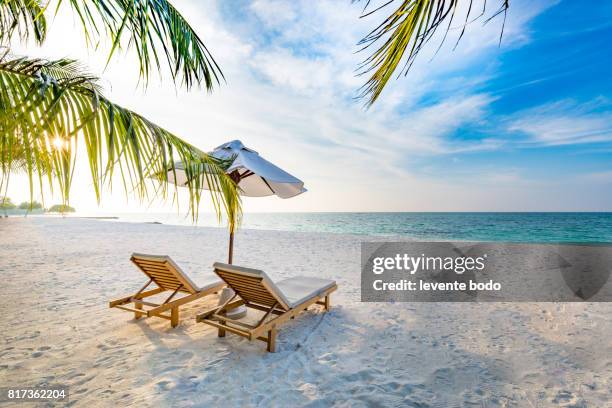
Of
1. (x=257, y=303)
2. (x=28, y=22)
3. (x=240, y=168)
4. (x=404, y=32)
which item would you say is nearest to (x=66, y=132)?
(x=404, y=32)

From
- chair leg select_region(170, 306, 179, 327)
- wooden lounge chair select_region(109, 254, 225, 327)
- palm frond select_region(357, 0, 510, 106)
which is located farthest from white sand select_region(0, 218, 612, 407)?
palm frond select_region(357, 0, 510, 106)

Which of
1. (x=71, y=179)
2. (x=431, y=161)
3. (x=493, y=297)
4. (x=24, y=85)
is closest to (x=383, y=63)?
(x=71, y=179)

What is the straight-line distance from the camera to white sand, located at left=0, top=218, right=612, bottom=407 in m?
2.29

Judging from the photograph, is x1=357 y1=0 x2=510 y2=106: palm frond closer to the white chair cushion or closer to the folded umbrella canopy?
the folded umbrella canopy

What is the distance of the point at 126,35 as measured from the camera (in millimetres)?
1934

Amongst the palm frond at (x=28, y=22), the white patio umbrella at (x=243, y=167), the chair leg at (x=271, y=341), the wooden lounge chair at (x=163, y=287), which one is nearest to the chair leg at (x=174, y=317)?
the wooden lounge chair at (x=163, y=287)

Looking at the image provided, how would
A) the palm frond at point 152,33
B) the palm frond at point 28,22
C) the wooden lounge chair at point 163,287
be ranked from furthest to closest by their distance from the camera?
the wooden lounge chair at point 163,287, the palm frond at point 28,22, the palm frond at point 152,33

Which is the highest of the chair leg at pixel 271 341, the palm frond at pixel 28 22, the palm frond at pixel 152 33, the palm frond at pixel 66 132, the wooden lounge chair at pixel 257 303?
the palm frond at pixel 28 22

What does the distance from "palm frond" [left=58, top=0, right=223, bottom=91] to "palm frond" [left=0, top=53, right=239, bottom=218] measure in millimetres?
336

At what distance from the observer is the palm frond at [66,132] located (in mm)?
1366

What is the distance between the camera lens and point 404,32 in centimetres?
75

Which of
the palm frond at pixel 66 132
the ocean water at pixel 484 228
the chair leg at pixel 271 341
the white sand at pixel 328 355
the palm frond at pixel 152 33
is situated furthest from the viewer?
the ocean water at pixel 484 228

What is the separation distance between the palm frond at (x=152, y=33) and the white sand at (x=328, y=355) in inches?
98.0

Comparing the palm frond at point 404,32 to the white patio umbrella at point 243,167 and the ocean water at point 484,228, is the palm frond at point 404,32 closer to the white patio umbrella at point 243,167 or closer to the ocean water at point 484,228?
the white patio umbrella at point 243,167
